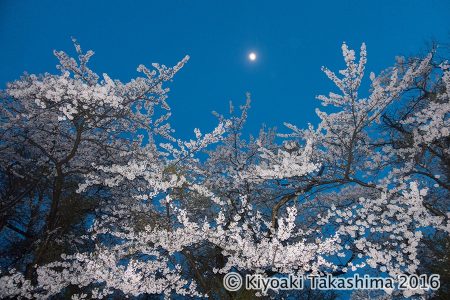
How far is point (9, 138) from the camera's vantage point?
382 inches

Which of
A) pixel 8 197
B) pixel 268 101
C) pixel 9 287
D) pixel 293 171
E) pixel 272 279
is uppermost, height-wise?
pixel 268 101

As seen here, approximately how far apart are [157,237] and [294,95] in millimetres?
157390

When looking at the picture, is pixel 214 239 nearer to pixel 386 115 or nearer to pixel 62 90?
pixel 62 90

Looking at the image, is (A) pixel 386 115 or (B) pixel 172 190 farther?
(A) pixel 386 115

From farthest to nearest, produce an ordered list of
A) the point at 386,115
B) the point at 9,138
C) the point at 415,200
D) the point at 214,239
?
the point at 9,138 < the point at 386,115 < the point at 214,239 < the point at 415,200

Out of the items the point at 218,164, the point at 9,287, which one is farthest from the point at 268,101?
the point at 9,287

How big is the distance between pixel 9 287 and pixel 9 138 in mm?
5302

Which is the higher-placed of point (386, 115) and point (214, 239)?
point (386, 115)

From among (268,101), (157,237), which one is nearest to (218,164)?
(157,237)

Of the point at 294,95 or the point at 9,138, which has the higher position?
the point at 294,95

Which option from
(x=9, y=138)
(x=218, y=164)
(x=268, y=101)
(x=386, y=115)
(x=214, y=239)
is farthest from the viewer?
(x=268, y=101)

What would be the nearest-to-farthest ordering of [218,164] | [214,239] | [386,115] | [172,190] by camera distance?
[214,239], [172,190], [386,115], [218,164]

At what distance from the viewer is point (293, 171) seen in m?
6.70

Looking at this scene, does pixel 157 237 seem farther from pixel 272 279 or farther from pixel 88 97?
pixel 88 97
